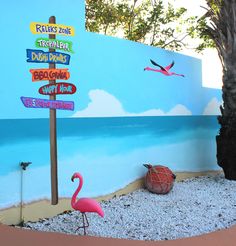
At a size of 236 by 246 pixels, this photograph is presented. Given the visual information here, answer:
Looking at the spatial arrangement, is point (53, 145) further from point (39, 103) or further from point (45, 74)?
point (45, 74)

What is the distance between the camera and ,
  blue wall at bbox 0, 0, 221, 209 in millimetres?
5137

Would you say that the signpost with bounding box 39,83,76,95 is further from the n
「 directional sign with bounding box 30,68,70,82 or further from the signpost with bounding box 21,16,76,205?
the n
「 directional sign with bounding box 30,68,70,82

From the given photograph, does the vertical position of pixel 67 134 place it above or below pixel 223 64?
below

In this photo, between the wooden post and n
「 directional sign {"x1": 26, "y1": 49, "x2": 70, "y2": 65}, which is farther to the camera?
the wooden post

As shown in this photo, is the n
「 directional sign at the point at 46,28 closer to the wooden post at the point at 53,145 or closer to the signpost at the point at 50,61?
the signpost at the point at 50,61

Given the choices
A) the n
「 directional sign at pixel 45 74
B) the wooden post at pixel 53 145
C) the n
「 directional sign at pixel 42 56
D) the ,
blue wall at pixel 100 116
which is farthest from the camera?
the ,
  blue wall at pixel 100 116

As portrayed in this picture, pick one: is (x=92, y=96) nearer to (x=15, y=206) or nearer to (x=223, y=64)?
(x=15, y=206)

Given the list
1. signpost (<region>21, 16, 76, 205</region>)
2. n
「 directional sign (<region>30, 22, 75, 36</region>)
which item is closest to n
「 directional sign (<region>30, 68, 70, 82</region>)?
signpost (<region>21, 16, 76, 205</region>)

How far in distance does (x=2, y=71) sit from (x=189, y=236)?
3.06 meters

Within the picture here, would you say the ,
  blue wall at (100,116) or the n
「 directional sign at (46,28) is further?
the ,
  blue wall at (100,116)

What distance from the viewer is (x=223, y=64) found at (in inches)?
356

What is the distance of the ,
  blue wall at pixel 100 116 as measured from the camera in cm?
514

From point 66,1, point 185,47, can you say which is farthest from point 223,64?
point 66,1

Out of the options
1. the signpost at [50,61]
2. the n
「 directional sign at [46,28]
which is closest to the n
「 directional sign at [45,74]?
the signpost at [50,61]
